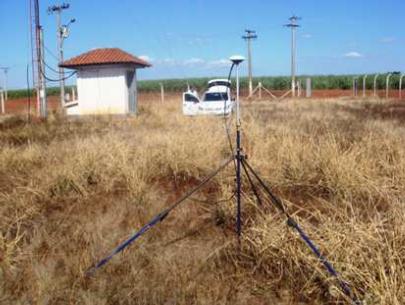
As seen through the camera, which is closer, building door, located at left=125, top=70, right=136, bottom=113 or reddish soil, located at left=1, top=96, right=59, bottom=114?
building door, located at left=125, top=70, right=136, bottom=113

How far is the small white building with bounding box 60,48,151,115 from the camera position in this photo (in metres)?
19.7

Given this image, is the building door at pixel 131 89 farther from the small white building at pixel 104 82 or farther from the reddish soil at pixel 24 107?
the reddish soil at pixel 24 107

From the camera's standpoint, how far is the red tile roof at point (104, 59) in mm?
19531

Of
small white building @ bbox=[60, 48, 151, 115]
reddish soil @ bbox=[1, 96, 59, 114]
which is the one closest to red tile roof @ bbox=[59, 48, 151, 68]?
small white building @ bbox=[60, 48, 151, 115]

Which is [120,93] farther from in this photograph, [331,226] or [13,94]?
[13,94]

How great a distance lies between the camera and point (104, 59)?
64.7 feet

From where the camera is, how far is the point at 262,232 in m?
4.14

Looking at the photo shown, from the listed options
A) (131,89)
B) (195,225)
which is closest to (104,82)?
(131,89)

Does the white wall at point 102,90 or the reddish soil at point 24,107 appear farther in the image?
the reddish soil at point 24,107

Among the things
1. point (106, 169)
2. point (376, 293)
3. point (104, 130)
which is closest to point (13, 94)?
point (104, 130)

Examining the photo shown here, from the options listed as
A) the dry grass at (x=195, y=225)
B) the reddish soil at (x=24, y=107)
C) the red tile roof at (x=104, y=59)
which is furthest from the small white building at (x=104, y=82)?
the dry grass at (x=195, y=225)

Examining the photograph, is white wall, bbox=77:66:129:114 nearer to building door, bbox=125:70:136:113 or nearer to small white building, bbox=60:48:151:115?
small white building, bbox=60:48:151:115

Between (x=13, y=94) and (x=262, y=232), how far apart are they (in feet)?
222

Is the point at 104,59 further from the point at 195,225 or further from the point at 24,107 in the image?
the point at 195,225
